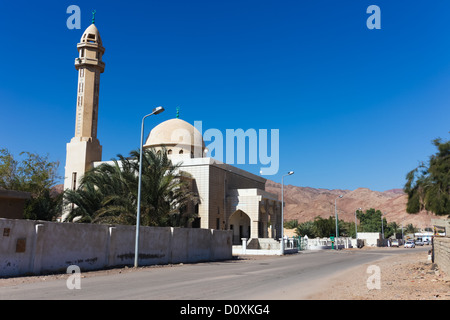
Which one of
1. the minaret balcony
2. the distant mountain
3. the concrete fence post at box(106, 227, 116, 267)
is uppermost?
the minaret balcony

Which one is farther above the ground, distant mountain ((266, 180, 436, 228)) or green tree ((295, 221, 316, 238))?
distant mountain ((266, 180, 436, 228))

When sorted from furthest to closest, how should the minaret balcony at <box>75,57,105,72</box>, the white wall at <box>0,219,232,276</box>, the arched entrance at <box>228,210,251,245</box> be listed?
the arched entrance at <box>228,210,251,245</box>, the minaret balcony at <box>75,57,105,72</box>, the white wall at <box>0,219,232,276</box>

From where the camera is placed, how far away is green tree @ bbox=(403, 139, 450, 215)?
29.6 metres

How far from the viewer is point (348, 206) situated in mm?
143875

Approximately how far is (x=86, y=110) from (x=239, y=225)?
20.0 m

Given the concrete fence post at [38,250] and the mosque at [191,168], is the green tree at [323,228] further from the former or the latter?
the concrete fence post at [38,250]

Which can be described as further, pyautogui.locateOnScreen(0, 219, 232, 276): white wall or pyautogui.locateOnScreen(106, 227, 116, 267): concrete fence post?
pyautogui.locateOnScreen(106, 227, 116, 267): concrete fence post

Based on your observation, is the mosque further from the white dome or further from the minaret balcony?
the white dome

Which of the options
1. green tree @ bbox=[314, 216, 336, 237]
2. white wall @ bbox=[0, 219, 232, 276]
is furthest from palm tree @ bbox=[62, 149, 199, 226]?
green tree @ bbox=[314, 216, 336, 237]

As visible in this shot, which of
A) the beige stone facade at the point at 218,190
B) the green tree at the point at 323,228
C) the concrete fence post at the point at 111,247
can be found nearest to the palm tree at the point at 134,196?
the concrete fence post at the point at 111,247

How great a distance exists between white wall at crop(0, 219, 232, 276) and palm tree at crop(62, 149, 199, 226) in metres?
2.28

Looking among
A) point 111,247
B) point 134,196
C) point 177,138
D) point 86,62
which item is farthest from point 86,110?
point 111,247

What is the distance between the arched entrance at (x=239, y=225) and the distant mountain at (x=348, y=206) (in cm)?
7077

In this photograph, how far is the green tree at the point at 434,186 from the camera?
29625mm
